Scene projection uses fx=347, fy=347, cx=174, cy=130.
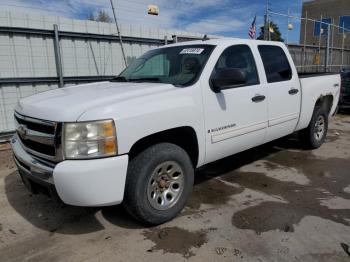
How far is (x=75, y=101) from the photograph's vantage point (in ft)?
10.4

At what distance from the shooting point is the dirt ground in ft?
10.0

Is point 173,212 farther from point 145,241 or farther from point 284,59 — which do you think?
point 284,59

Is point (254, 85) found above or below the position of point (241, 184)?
above

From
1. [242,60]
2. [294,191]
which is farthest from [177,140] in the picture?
[294,191]

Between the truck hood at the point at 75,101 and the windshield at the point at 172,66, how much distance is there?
30cm

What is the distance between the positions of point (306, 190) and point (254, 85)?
1518mm

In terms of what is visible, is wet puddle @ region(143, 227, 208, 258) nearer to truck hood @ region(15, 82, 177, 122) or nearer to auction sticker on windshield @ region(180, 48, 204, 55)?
truck hood @ region(15, 82, 177, 122)

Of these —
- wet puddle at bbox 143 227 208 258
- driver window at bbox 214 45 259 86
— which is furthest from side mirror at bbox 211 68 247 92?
wet puddle at bbox 143 227 208 258

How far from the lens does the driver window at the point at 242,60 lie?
4246 millimetres

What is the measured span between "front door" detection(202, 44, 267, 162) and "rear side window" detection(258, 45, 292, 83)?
0.84 feet

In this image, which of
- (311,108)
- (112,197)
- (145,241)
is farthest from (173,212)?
(311,108)

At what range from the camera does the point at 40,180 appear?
3086 mm

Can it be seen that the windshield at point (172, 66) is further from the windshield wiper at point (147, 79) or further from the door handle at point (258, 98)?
the door handle at point (258, 98)

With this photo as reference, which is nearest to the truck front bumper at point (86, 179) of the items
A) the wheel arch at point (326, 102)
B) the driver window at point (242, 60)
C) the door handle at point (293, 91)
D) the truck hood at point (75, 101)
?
the truck hood at point (75, 101)
